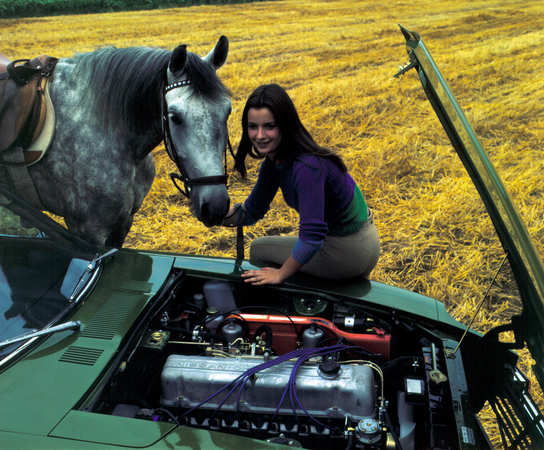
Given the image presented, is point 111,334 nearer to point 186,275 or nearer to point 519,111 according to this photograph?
point 186,275

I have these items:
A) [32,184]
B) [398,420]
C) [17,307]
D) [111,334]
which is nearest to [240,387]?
[111,334]

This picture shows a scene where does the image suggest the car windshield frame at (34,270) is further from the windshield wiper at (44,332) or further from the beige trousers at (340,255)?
the beige trousers at (340,255)

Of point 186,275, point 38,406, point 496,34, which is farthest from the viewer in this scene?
point 496,34

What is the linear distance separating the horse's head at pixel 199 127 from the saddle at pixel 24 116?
0.93m

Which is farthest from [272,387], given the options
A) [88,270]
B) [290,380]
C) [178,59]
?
[178,59]

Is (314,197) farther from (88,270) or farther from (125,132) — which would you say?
(125,132)

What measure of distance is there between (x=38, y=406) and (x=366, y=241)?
5.99 feet

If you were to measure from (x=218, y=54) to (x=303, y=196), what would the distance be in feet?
4.45

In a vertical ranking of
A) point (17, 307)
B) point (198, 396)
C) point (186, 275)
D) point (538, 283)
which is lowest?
point (198, 396)

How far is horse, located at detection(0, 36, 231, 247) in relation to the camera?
106 inches

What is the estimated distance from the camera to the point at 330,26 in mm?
13148

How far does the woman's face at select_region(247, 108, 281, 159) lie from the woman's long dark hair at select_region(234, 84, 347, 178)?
0.8 inches

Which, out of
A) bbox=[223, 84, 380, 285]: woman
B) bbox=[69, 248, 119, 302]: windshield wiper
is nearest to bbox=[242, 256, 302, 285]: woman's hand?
bbox=[223, 84, 380, 285]: woman

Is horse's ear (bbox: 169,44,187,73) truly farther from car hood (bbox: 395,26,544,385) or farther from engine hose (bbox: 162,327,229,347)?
engine hose (bbox: 162,327,229,347)
